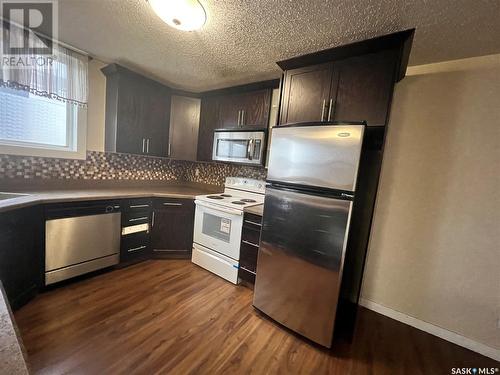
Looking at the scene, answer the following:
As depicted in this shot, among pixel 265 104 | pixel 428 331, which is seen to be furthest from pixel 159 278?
pixel 428 331

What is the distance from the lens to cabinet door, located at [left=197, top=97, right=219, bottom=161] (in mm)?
2941

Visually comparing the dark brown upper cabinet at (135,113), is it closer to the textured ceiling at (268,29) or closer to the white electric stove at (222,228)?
the textured ceiling at (268,29)

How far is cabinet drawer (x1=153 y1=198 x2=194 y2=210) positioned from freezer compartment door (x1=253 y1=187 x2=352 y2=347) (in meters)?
1.26

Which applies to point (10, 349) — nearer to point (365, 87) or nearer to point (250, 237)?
point (250, 237)

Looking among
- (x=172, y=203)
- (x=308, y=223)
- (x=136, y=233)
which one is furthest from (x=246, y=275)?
(x=136, y=233)

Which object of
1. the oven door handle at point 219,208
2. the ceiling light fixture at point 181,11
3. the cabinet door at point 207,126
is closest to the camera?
the ceiling light fixture at point 181,11

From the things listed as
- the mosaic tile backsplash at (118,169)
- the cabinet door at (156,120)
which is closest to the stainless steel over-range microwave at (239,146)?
the mosaic tile backsplash at (118,169)

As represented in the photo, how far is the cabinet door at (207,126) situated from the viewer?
2.94m

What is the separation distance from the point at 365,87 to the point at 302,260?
146 cm

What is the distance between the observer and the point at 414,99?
1.96 metres

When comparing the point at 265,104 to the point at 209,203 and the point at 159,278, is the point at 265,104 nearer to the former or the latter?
the point at 209,203

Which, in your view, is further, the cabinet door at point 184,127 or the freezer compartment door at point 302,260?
the cabinet door at point 184,127

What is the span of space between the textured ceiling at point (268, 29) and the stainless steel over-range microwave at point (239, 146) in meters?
0.71

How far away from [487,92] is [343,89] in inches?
43.7
